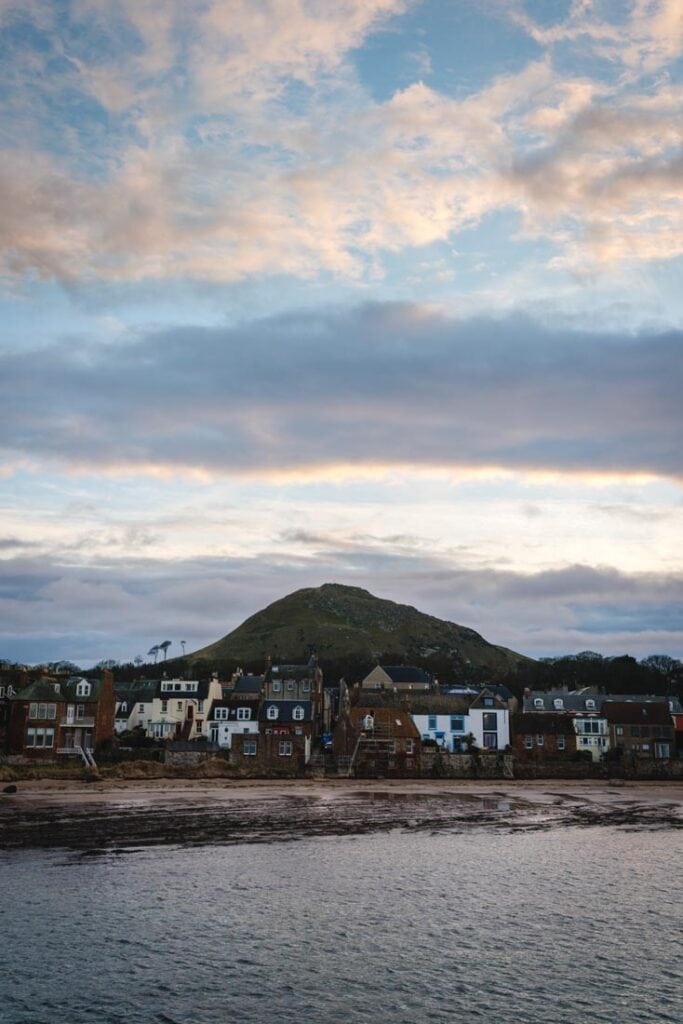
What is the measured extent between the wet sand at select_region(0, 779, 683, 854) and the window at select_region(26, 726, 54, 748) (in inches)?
455

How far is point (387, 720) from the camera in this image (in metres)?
103

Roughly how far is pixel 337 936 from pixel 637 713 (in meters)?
94.6

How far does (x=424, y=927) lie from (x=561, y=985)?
26.9ft

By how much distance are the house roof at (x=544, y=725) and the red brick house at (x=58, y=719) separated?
171 feet

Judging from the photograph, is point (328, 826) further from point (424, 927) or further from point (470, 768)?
point (470, 768)

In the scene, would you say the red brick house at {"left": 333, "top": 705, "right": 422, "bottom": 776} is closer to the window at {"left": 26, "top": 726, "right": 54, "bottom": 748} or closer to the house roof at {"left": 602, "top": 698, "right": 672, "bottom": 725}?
the house roof at {"left": 602, "top": 698, "right": 672, "bottom": 725}

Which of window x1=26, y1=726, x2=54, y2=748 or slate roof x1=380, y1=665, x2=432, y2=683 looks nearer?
window x1=26, y1=726, x2=54, y2=748


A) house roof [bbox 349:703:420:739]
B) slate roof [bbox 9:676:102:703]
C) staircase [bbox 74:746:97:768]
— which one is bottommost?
staircase [bbox 74:746:97:768]

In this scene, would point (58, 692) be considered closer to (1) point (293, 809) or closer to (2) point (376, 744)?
(2) point (376, 744)

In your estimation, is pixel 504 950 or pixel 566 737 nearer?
pixel 504 950

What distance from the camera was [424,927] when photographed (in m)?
34.4

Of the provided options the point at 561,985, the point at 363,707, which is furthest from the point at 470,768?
the point at 561,985

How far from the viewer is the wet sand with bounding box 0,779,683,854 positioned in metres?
54.3

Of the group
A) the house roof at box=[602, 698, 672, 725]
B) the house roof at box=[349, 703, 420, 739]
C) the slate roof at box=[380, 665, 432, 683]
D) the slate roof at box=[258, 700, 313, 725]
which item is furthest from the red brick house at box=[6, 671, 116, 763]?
the house roof at box=[602, 698, 672, 725]
